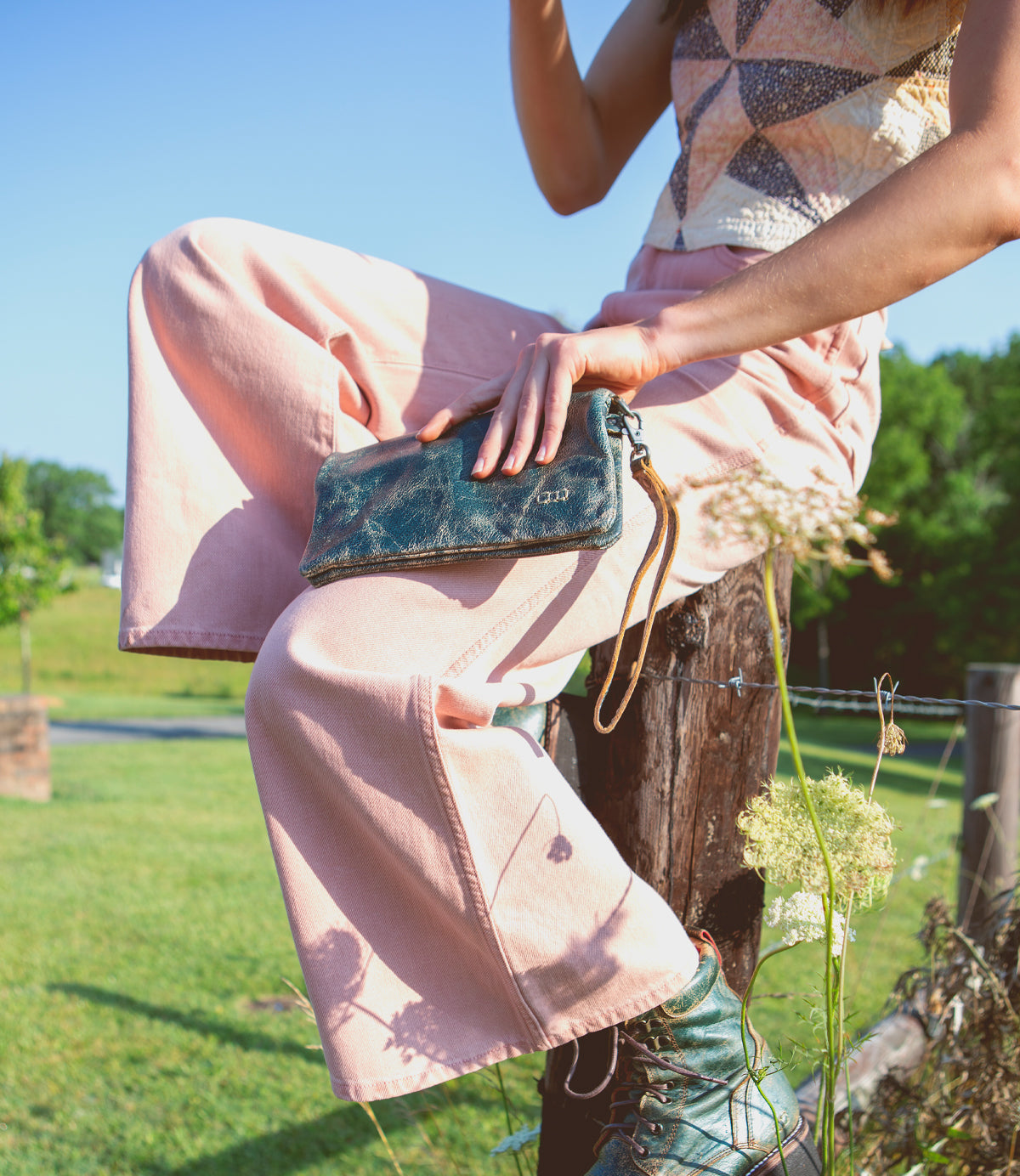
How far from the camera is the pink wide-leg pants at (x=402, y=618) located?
1087mm

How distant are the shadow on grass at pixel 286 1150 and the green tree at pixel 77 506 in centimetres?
7597

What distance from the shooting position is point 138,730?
15.7 meters

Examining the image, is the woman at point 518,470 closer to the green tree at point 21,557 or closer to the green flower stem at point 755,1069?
the green flower stem at point 755,1069

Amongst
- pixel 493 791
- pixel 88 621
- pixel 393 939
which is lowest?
pixel 88 621

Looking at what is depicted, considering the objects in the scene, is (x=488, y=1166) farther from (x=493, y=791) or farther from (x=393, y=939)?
(x=493, y=791)

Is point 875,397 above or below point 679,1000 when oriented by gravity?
above

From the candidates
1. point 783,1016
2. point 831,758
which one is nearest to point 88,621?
point 831,758

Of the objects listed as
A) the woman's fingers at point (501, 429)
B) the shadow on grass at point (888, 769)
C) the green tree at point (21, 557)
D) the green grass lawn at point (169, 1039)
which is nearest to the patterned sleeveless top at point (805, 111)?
the woman's fingers at point (501, 429)

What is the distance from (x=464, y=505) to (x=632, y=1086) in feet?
2.61

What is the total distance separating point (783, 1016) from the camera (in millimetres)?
4152

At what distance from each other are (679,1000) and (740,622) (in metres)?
0.63

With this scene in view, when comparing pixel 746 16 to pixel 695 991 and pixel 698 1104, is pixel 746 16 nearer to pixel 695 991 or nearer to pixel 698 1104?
pixel 695 991

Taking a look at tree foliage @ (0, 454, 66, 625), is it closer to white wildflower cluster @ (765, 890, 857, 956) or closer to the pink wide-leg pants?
the pink wide-leg pants

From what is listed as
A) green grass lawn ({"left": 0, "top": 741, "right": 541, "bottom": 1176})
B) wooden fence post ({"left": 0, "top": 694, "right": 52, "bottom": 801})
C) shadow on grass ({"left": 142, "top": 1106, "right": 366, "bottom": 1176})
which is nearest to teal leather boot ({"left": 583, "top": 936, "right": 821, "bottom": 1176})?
green grass lawn ({"left": 0, "top": 741, "right": 541, "bottom": 1176})
